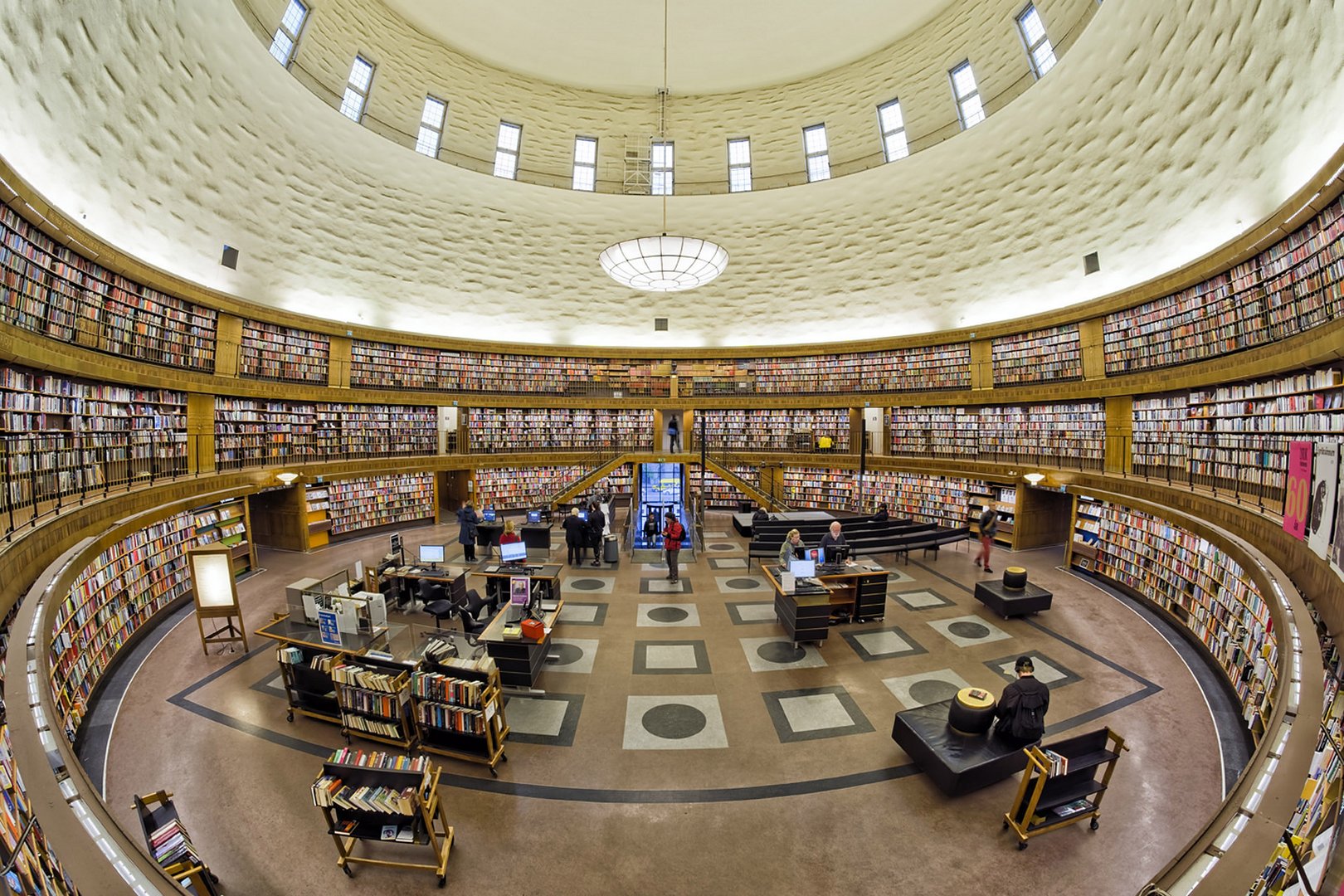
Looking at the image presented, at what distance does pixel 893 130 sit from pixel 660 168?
7.01 meters

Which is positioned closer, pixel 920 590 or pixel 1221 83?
pixel 1221 83

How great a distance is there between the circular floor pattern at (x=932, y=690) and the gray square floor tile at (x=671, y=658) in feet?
8.13

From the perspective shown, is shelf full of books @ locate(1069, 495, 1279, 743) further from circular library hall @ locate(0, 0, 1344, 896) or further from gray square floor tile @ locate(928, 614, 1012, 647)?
gray square floor tile @ locate(928, 614, 1012, 647)

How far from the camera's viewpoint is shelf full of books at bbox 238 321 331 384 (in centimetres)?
1188

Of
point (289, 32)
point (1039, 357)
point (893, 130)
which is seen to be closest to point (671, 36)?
point (893, 130)

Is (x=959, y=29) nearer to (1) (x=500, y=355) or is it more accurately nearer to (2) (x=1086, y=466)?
(2) (x=1086, y=466)

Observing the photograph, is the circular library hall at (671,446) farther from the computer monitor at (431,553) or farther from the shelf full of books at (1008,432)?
the computer monitor at (431,553)

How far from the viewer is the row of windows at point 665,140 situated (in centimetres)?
1102

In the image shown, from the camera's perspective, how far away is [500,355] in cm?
1758

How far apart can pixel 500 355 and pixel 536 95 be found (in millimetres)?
8120

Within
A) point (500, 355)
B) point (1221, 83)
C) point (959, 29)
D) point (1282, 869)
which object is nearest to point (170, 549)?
point (500, 355)

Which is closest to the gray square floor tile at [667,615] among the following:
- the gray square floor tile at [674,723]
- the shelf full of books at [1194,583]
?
the gray square floor tile at [674,723]

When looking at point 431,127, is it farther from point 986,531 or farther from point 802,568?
point 986,531

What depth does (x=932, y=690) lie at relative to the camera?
234 inches
